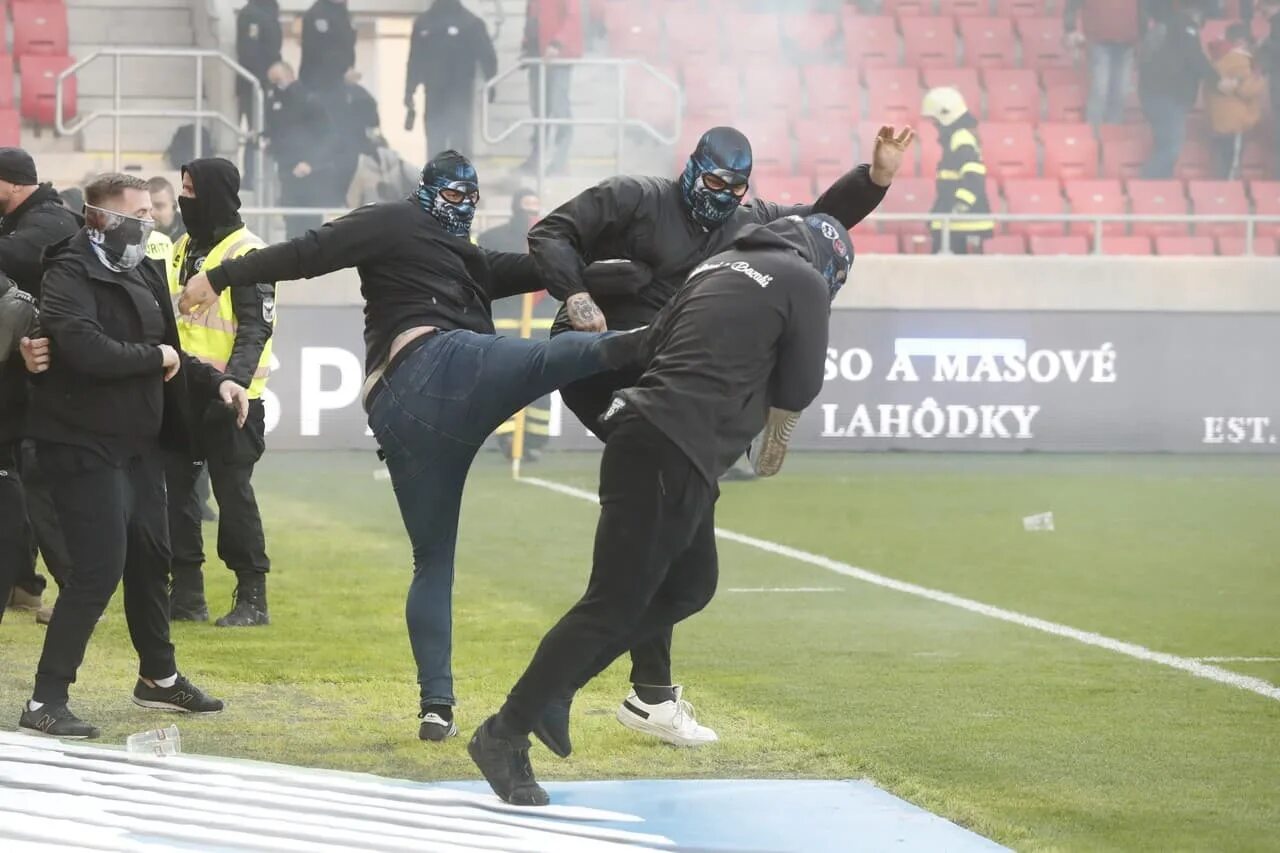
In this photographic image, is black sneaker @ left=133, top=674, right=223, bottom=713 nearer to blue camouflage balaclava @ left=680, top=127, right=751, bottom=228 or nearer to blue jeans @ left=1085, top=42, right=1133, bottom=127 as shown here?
blue camouflage balaclava @ left=680, top=127, right=751, bottom=228

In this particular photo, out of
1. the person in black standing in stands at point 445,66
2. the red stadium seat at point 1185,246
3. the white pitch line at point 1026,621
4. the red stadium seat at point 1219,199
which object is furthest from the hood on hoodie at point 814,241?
the red stadium seat at point 1219,199

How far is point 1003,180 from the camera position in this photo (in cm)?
2086

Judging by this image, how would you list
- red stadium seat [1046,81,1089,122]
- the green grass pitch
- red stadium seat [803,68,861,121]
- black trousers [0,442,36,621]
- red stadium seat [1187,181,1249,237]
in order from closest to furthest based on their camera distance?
the green grass pitch < black trousers [0,442,36,621] < red stadium seat [1187,181,1249,237] < red stadium seat [803,68,861,121] < red stadium seat [1046,81,1089,122]

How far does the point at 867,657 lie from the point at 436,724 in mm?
2373

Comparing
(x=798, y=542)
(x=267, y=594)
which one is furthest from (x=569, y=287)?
(x=798, y=542)

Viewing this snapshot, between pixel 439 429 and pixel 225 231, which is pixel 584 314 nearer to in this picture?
pixel 439 429

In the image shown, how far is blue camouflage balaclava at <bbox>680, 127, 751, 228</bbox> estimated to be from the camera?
618 centimetres

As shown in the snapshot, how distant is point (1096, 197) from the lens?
20.8 m

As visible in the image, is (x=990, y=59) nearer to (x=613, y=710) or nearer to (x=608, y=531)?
(x=613, y=710)

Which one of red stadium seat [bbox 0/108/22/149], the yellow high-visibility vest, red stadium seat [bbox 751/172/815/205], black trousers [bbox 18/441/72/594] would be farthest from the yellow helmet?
black trousers [bbox 18/441/72/594]

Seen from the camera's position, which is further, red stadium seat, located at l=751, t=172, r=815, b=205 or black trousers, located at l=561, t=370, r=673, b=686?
red stadium seat, located at l=751, t=172, r=815, b=205

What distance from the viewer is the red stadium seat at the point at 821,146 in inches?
811

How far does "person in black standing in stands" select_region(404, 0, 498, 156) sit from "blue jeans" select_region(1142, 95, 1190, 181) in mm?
6655

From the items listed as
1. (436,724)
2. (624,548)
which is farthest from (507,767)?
(436,724)
